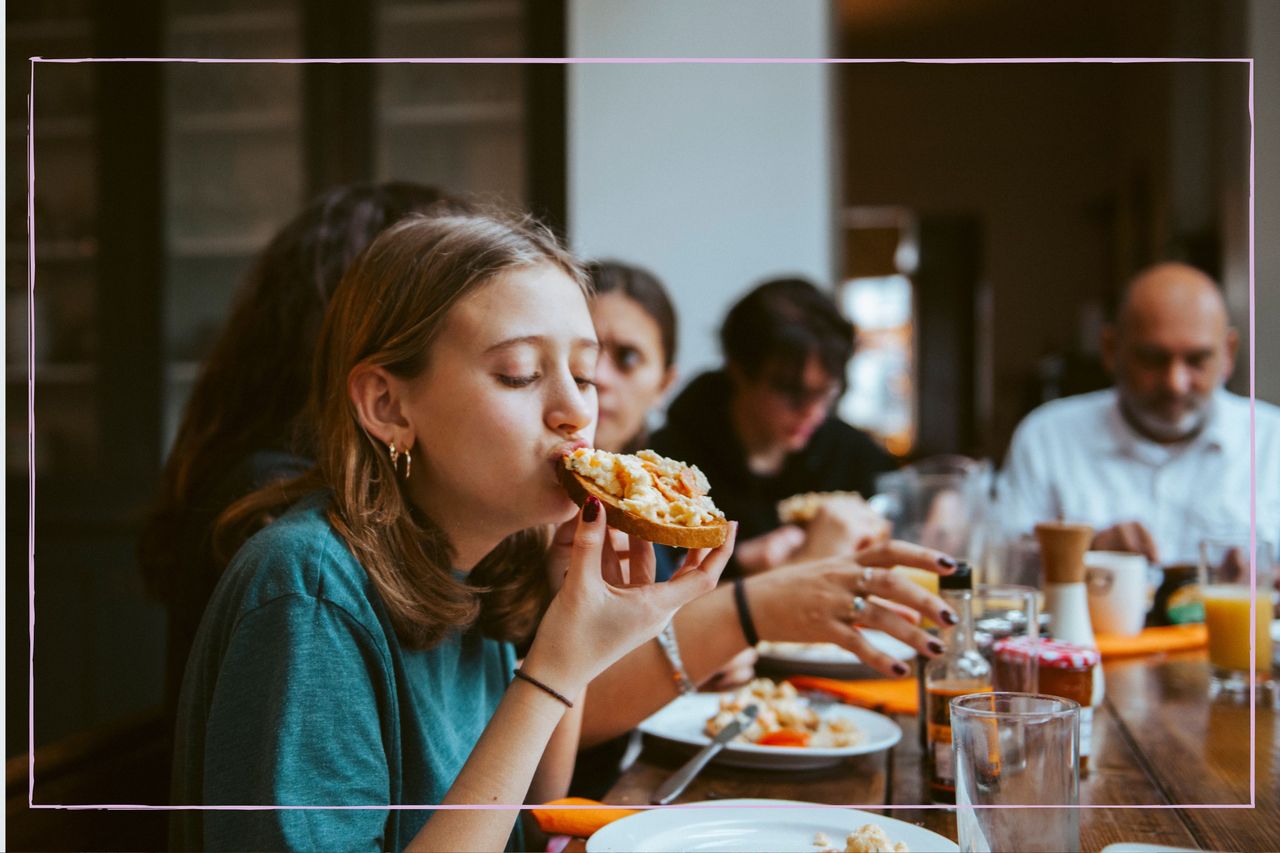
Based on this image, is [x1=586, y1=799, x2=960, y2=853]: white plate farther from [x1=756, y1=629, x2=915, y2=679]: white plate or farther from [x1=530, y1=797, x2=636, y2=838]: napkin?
[x1=756, y1=629, x2=915, y2=679]: white plate

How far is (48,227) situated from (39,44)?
52 centimetres

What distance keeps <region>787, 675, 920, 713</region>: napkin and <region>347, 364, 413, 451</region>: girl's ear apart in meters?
0.71

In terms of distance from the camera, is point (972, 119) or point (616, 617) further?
point (972, 119)

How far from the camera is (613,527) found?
0.81 m

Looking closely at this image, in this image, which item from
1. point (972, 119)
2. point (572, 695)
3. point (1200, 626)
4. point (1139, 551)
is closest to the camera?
point (572, 695)

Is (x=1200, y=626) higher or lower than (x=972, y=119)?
lower

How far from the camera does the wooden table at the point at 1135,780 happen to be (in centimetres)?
88

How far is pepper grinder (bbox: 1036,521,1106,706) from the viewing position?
130 centimetres

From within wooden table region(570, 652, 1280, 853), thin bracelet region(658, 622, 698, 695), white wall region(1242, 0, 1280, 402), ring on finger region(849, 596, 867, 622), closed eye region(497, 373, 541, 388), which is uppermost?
white wall region(1242, 0, 1280, 402)

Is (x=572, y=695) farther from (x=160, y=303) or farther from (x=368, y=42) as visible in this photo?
(x=368, y=42)

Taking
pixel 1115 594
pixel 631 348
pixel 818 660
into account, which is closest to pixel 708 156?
pixel 631 348

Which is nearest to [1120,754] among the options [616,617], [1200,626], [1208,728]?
[1208,728]

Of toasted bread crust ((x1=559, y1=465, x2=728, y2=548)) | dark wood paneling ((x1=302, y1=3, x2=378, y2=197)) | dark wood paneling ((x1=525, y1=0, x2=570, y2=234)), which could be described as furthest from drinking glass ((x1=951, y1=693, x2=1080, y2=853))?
dark wood paneling ((x1=302, y1=3, x2=378, y2=197))

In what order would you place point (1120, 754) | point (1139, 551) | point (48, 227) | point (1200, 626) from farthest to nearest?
point (48, 227)
point (1139, 551)
point (1200, 626)
point (1120, 754)
